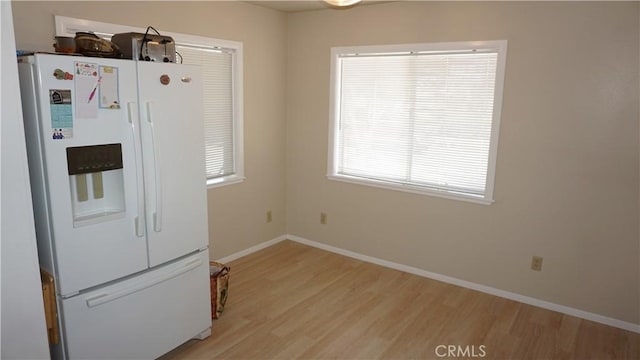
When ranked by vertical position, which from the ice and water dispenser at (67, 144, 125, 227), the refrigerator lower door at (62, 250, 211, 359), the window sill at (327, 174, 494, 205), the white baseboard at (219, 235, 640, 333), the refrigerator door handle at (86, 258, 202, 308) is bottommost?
the white baseboard at (219, 235, 640, 333)

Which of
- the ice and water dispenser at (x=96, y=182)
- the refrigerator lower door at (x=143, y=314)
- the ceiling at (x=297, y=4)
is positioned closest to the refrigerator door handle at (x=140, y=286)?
the refrigerator lower door at (x=143, y=314)

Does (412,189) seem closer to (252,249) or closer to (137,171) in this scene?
(252,249)

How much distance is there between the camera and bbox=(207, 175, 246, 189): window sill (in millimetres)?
3885

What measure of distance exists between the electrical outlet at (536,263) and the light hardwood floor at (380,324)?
0.31 m

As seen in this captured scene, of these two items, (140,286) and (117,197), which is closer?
(117,197)

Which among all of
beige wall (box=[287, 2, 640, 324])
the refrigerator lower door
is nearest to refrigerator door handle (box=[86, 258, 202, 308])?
the refrigerator lower door

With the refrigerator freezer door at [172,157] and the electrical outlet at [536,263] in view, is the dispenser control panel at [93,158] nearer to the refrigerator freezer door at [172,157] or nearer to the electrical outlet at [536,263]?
→ the refrigerator freezer door at [172,157]

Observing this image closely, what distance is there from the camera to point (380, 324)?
3127mm

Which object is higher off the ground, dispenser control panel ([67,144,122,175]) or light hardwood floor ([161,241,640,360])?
dispenser control panel ([67,144,122,175])

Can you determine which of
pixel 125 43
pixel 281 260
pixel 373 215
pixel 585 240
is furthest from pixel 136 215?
pixel 585 240

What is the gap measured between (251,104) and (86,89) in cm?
217

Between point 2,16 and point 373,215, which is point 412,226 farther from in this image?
point 2,16

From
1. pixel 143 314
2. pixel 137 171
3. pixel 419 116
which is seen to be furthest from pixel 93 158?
pixel 419 116

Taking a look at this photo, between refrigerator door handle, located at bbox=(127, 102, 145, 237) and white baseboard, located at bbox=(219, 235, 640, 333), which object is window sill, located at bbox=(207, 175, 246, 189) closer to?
white baseboard, located at bbox=(219, 235, 640, 333)
